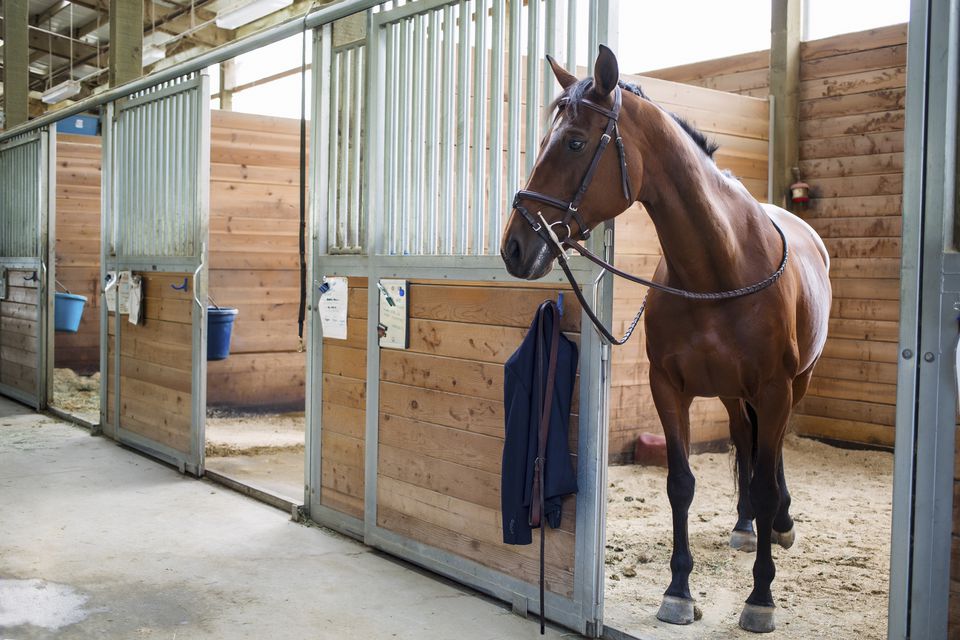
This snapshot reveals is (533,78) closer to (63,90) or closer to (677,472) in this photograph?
(677,472)

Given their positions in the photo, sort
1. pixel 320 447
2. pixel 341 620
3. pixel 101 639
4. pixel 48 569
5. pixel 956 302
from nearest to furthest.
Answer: pixel 956 302 → pixel 101 639 → pixel 341 620 → pixel 48 569 → pixel 320 447

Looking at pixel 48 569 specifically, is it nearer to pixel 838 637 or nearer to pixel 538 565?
pixel 538 565

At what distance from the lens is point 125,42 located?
5.70 meters

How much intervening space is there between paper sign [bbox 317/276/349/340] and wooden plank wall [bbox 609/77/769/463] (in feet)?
4.68

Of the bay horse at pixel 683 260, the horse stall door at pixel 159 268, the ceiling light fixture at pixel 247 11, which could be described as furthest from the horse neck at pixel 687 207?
the ceiling light fixture at pixel 247 11

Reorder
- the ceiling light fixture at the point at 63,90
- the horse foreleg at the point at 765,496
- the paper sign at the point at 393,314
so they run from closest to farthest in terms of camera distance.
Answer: the horse foreleg at the point at 765,496
the paper sign at the point at 393,314
the ceiling light fixture at the point at 63,90

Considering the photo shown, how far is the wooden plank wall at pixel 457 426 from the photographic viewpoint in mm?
2570

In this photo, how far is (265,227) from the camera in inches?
234

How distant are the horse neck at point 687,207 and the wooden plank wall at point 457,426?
339mm

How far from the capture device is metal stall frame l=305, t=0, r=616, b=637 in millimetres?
2365

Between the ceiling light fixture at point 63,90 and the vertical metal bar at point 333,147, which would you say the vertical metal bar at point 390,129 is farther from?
the ceiling light fixture at point 63,90

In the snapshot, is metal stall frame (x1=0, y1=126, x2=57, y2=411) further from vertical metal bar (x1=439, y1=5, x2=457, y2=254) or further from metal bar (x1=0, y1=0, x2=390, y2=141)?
vertical metal bar (x1=439, y1=5, x2=457, y2=254)

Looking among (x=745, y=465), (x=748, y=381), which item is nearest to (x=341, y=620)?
(x=748, y=381)

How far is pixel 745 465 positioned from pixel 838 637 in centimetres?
92
